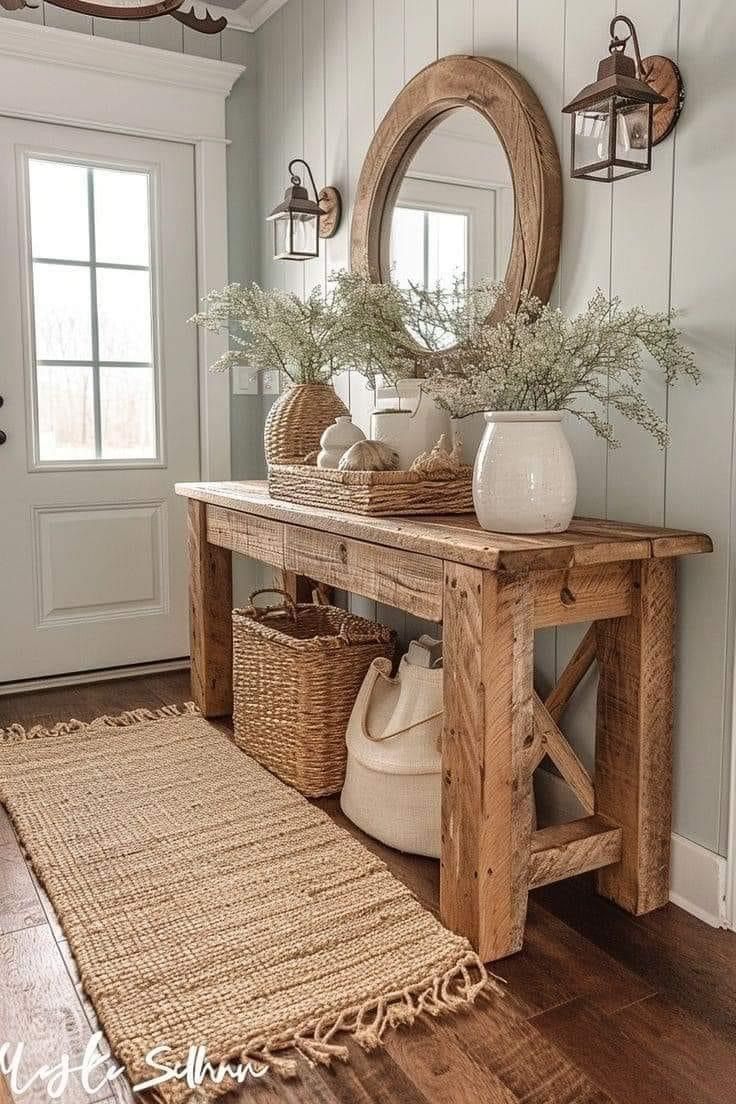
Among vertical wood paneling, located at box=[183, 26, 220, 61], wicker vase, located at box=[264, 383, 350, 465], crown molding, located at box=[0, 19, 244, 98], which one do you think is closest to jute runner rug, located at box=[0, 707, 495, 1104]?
wicker vase, located at box=[264, 383, 350, 465]

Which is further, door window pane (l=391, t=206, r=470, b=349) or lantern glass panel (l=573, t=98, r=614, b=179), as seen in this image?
door window pane (l=391, t=206, r=470, b=349)

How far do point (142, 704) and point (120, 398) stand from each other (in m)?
1.09

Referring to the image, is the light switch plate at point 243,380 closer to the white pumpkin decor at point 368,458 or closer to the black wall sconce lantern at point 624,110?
the white pumpkin decor at point 368,458

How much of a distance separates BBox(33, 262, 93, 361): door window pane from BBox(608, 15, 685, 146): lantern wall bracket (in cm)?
207

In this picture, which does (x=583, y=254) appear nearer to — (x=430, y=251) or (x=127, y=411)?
(x=430, y=251)

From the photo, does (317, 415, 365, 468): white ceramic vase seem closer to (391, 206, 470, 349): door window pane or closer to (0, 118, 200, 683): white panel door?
(391, 206, 470, 349): door window pane

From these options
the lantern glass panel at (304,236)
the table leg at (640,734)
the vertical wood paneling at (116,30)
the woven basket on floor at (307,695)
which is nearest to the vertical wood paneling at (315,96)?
the lantern glass panel at (304,236)

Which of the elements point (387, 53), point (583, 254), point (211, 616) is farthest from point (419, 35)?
point (211, 616)

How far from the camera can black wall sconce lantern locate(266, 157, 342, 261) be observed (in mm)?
2873

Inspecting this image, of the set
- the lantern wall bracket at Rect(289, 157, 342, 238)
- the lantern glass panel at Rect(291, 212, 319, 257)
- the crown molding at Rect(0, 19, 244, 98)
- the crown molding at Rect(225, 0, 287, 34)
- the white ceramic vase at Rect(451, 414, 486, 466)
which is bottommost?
the white ceramic vase at Rect(451, 414, 486, 466)

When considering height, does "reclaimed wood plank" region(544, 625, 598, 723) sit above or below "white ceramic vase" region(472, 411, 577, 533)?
below

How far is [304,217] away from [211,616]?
1.27 m

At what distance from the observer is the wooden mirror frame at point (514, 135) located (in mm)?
2027

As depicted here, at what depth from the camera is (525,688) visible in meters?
1.61
